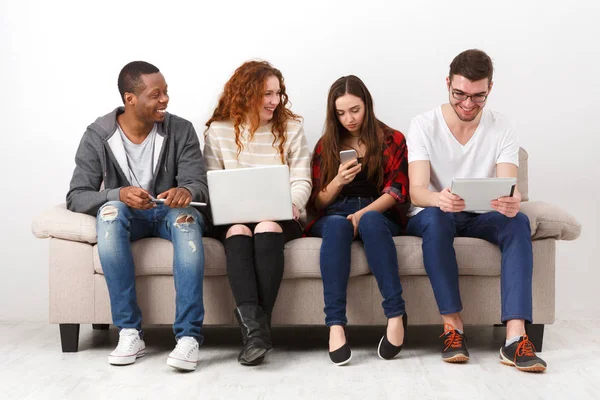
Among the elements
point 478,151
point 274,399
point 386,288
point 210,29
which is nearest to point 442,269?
point 386,288

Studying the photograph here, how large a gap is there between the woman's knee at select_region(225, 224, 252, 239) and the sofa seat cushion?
3.9 inches

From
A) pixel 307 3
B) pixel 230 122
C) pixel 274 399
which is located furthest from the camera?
pixel 307 3

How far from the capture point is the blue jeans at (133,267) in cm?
268

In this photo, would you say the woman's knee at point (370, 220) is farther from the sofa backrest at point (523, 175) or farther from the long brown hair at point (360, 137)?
the sofa backrest at point (523, 175)

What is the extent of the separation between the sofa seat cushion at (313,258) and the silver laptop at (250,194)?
14 cm

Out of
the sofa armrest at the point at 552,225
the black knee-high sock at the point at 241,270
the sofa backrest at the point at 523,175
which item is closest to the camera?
the black knee-high sock at the point at 241,270

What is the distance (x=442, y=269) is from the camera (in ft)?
8.77

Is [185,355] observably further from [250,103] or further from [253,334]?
[250,103]

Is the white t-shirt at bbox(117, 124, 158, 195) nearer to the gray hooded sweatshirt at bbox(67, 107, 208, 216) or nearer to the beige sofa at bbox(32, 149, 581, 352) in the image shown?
Result: the gray hooded sweatshirt at bbox(67, 107, 208, 216)

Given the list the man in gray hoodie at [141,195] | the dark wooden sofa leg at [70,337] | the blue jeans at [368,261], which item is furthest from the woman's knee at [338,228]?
the dark wooden sofa leg at [70,337]

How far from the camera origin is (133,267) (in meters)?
2.76

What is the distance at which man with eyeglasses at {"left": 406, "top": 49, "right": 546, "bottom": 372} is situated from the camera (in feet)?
8.63

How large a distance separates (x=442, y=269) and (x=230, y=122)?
1034mm

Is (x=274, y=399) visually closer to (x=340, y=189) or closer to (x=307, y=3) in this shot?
(x=340, y=189)
